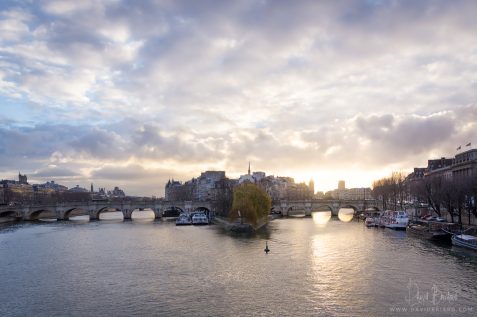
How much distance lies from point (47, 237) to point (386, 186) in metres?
83.2

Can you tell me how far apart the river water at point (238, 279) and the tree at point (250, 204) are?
68.7 ft

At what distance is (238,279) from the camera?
36312 millimetres

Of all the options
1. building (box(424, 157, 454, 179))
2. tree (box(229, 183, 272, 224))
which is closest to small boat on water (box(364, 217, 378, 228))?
tree (box(229, 183, 272, 224))

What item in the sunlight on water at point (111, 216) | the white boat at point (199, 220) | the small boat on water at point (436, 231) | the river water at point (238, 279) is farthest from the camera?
the sunlight on water at point (111, 216)

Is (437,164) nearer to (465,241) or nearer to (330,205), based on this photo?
(330,205)

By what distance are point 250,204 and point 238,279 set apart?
4570 cm

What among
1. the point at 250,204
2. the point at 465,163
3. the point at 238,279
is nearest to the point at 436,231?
the point at 250,204

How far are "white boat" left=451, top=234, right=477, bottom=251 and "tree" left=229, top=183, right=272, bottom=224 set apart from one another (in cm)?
3543

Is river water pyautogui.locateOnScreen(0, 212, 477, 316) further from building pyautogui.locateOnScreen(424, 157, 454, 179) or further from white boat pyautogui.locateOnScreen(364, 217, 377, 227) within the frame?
building pyautogui.locateOnScreen(424, 157, 454, 179)

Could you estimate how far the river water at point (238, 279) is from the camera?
28688 millimetres

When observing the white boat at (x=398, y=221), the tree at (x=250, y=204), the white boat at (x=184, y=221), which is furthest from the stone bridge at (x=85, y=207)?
the white boat at (x=398, y=221)

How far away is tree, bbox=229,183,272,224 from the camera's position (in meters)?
80.7

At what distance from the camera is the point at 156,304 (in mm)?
29578

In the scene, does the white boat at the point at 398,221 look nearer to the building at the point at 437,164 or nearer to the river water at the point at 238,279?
the river water at the point at 238,279
